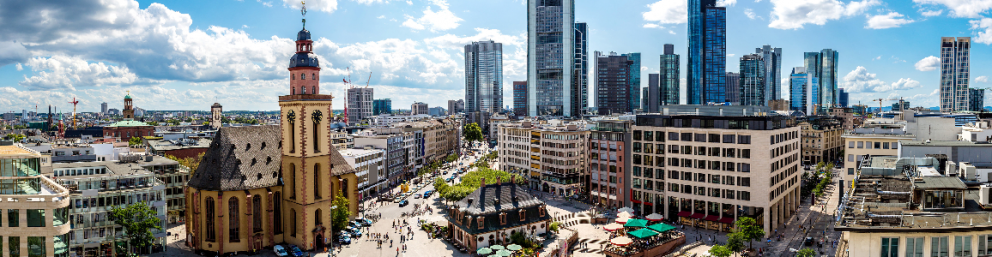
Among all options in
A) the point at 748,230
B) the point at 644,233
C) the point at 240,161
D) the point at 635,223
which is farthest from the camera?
the point at 635,223

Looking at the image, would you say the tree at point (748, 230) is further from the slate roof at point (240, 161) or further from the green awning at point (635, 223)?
the slate roof at point (240, 161)

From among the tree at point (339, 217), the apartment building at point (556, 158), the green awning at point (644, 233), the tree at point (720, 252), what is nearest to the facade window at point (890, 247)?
the tree at point (720, 252)

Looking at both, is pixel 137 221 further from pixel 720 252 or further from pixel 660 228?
pixel 720 252

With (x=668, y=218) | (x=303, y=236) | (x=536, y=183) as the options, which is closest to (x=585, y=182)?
(x=536, y=183)

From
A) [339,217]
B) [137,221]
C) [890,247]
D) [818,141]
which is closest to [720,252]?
[890,247]

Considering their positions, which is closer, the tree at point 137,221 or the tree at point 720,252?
the tree at point 720,252

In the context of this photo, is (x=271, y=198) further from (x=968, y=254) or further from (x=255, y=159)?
(x=968, y=254)
